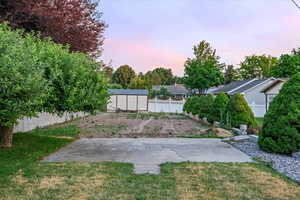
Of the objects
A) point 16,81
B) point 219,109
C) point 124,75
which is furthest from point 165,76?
point 16,81

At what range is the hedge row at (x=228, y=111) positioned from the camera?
34.5 feet

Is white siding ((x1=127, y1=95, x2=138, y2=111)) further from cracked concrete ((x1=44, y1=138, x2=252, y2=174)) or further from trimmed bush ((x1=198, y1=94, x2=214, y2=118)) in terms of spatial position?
cracked concrete ((x1=44, y1=138, x2=252, y2=174))

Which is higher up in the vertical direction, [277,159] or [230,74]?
[230,74]

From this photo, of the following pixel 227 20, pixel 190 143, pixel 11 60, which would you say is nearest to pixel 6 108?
pixel 11 60

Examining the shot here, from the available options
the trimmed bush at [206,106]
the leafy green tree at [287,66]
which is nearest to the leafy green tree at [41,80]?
the trimmed bush at [206,106]

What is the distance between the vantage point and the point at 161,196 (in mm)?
3498

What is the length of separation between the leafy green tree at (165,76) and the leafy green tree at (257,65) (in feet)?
80.8

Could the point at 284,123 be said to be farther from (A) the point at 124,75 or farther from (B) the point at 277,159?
(A) the point at 124,75

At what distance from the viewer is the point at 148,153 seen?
6.40 m

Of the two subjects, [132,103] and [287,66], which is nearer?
[132,103]

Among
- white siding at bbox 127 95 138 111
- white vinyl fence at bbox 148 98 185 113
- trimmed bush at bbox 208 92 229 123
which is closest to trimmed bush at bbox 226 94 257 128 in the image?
trimmed bush at bbox 208 92 229 123

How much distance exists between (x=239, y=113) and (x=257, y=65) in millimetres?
33602

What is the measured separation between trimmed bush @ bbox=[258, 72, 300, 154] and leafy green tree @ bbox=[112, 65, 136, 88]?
3654 centimetres

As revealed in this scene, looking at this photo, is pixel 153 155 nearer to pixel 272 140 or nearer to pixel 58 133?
pixel 272 140
